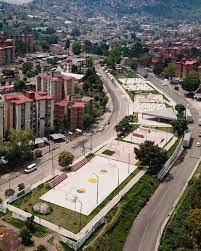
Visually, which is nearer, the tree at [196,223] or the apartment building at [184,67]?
Result: the tree at [196,223]

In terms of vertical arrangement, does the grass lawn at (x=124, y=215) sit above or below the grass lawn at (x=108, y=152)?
below

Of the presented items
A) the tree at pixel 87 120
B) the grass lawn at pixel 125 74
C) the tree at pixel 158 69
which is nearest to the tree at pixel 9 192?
the tree at pixel 87 120

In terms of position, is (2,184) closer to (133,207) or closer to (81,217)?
(81,217)

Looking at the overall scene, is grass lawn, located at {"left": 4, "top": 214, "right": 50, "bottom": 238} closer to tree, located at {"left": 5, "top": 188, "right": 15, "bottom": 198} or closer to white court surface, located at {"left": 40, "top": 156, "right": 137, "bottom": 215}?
tree, located at {"left": 5, "top": 188, "right": 15, "bottom": 198}

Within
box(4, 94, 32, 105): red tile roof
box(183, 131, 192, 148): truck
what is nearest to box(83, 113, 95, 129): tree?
box(4, 94, 32, 105): red tile roof

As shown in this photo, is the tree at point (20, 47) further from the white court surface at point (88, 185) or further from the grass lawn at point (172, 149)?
the white court surface at point (88, 185)

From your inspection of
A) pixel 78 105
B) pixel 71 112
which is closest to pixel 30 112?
pixel 71 112
